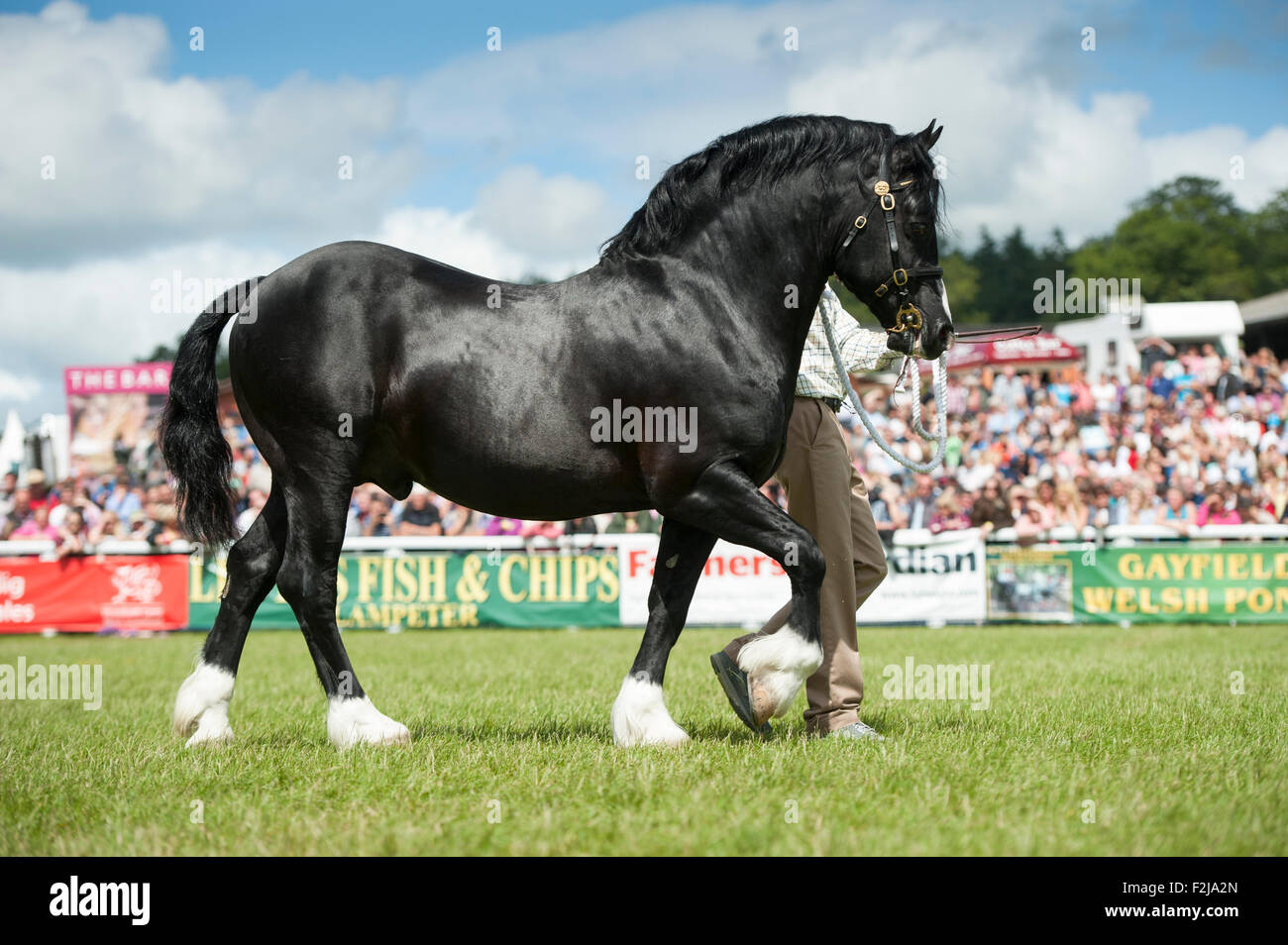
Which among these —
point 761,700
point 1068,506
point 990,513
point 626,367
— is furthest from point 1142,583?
point 626,367

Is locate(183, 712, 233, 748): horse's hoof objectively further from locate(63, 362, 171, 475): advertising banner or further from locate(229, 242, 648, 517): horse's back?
locate(63, 362, 171, 475): advertising banner

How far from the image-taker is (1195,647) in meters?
10.6

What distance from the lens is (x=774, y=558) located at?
4746 millimetres

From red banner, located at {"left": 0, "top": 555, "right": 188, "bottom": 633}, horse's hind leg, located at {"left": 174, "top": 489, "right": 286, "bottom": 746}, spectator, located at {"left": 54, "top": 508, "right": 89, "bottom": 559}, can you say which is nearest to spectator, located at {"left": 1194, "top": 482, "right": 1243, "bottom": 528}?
horse's hind leg, located at {"left": 174, "top": 489, "right": 286, "bottom": 746}

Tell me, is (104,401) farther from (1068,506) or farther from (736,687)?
(736,687)

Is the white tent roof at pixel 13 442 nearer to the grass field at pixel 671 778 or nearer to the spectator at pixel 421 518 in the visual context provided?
the spectator at pixel 421 518

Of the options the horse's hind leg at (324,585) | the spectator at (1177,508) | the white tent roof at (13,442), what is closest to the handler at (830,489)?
the horse's hind leg at (324,585)

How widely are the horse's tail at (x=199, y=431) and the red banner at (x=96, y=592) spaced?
32.4 ft

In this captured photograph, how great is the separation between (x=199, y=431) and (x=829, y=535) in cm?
320

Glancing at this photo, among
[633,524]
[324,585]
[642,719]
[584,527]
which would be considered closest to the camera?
[642,719]

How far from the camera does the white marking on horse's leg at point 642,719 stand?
A: 16.2 ft

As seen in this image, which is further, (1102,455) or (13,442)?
(13,442)
